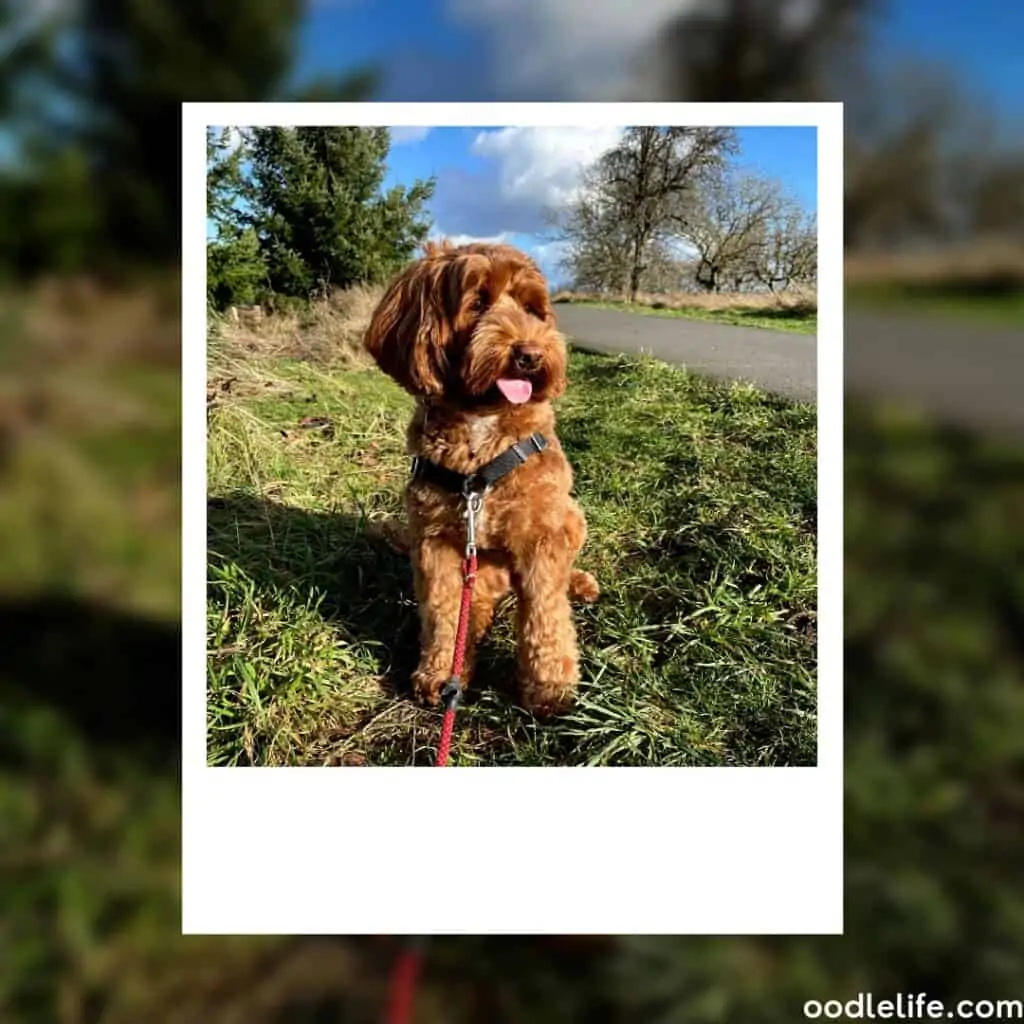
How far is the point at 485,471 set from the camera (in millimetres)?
1380

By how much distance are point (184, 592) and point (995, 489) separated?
1.35m

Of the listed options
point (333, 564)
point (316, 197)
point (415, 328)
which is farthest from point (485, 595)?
point (316, 197)

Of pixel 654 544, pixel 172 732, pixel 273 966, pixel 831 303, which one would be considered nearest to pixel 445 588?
pixel 654 544

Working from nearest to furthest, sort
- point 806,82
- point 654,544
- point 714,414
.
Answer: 1. point 806,82
2. point 714,414
3. point 654,544

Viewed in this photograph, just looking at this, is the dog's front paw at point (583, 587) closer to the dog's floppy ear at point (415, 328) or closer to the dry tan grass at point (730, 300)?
the dog's floppy ear at point (415, 328)

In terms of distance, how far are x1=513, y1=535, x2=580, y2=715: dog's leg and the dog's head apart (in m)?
0.30

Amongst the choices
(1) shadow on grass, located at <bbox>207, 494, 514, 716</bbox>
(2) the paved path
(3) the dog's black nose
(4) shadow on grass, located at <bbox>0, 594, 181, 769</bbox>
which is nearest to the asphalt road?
(2) the paved path

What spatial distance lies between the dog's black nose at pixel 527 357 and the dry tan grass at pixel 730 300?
0.20 m

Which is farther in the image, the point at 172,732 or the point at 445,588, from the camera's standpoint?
the point at 445,588

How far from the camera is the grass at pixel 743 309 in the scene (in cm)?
116

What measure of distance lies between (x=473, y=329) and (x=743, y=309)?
18.7 inches

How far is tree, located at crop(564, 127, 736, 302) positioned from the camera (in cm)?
115

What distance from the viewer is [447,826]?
1.25 metres

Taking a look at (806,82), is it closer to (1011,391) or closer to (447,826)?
(1011,391)
